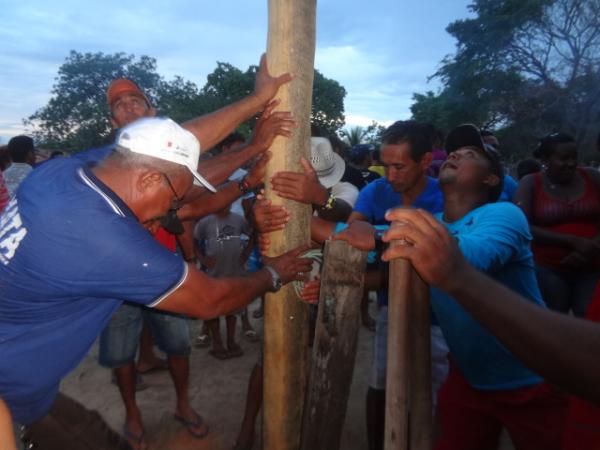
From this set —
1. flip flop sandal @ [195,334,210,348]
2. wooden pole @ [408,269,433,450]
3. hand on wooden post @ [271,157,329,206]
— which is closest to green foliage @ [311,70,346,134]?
flip flop sandal @ [195,334,210,348]

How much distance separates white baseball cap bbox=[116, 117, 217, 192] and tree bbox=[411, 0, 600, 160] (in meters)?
23.6

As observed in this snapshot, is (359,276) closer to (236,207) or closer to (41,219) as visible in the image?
(41,219)

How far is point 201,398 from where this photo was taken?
3.89 meters

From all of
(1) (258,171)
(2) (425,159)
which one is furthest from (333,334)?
(2) (425,159)

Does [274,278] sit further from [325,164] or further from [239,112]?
[325,164]

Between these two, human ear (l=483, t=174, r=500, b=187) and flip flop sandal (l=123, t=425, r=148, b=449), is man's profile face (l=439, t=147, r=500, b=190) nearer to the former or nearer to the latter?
human ear (l=483, t=174, r=500, b=187)

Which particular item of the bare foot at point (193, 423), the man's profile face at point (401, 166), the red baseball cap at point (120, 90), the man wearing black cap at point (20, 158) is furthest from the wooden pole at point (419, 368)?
the man wearing black cap at point (20, 158)

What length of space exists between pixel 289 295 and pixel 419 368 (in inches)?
34.8

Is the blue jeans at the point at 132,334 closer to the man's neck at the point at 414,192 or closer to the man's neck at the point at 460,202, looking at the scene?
the man's neck at the point at 414,192

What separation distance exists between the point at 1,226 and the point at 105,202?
0.43 m

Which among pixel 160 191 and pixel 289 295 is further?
pixel 289 295

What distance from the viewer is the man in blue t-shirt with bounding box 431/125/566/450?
1.79m

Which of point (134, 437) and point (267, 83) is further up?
point (267, 83)

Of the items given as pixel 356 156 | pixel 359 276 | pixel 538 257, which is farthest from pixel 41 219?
pixel 356 156
